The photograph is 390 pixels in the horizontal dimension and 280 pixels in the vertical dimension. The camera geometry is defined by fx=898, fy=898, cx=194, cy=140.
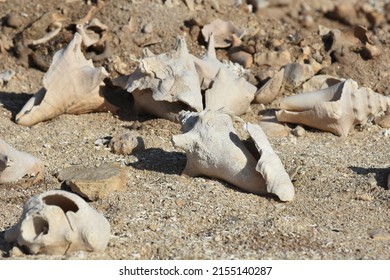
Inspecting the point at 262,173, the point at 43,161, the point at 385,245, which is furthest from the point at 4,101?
the point at 385,245

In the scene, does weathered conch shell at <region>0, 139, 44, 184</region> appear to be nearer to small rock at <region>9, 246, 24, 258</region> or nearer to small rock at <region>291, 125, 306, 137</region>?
small rock at <region>9, 246, 24, 258</region>

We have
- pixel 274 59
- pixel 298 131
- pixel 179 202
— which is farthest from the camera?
pixel 274 59

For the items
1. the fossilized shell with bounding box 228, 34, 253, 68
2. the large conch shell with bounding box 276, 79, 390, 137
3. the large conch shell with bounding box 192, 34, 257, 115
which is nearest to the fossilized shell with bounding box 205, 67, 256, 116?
the large conch shell with bounding box 192, 34, 257, 115

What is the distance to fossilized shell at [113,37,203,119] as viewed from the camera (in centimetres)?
530

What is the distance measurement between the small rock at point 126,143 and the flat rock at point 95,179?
0.94 ft

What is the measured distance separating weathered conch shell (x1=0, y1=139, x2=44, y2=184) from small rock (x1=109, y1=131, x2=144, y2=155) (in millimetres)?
463

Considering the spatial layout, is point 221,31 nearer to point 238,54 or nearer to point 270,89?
point 238,54

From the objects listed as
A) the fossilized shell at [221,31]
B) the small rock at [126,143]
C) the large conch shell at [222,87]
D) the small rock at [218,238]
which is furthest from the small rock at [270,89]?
the small rock at [218,238]

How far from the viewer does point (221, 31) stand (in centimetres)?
641

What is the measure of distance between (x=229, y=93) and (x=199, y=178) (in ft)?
3.13

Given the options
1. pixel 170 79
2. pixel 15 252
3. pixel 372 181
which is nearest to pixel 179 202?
pixel 15 252

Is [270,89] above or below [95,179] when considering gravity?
below

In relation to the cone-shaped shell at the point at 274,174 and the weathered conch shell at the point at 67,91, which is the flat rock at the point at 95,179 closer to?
the cone-shaped shell at the point at 274,174
